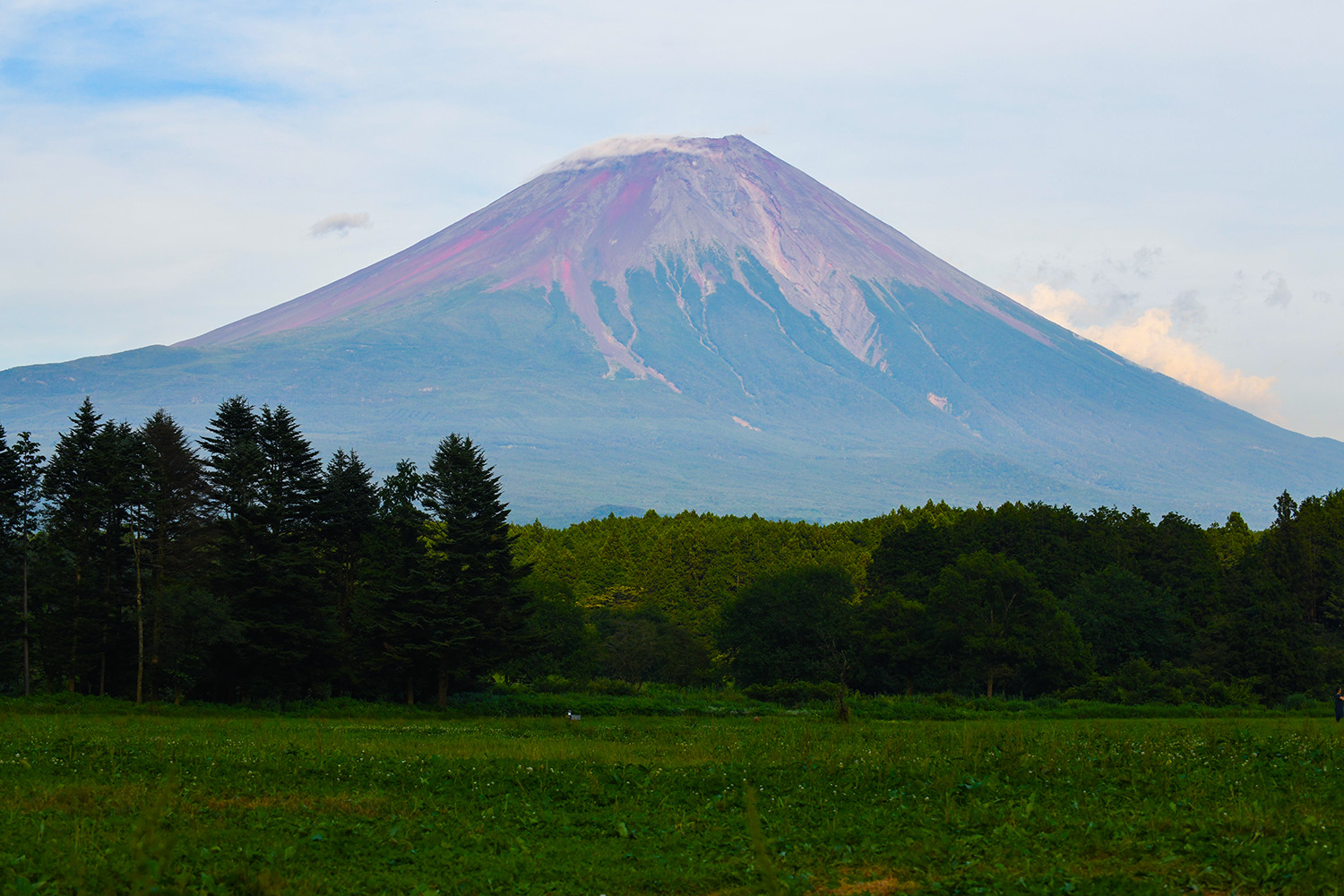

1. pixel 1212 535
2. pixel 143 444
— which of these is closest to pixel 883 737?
pixel 143 444

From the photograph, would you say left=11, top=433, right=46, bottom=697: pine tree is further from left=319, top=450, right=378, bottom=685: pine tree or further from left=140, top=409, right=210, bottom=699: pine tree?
left=319, top=450, right=378, bottom=685: pine tree

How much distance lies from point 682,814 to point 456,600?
26.7 metres

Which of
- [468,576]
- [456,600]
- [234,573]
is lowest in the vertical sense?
[456,600]

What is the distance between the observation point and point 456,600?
38656 mm

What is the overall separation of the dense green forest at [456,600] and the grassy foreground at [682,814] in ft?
56.4

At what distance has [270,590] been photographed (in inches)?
1388

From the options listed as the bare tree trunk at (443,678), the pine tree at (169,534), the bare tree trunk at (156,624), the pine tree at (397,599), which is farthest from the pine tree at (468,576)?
the bare tree trunk at (156,624)

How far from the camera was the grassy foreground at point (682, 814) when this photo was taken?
406 inches

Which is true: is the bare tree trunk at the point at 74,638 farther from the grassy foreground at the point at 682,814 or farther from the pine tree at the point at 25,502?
the grassy foreground at the point at 682,814

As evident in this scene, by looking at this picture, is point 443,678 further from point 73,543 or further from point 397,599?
point 73,543

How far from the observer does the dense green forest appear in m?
35.1

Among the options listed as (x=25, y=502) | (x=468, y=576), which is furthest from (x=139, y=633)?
(x=468, y=576)

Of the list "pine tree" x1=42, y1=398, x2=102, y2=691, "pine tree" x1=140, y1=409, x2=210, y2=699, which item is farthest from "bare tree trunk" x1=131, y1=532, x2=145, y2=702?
"pine tree" x1=42, y1=398, x2=102, y2=691

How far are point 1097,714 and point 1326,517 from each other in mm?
37084
